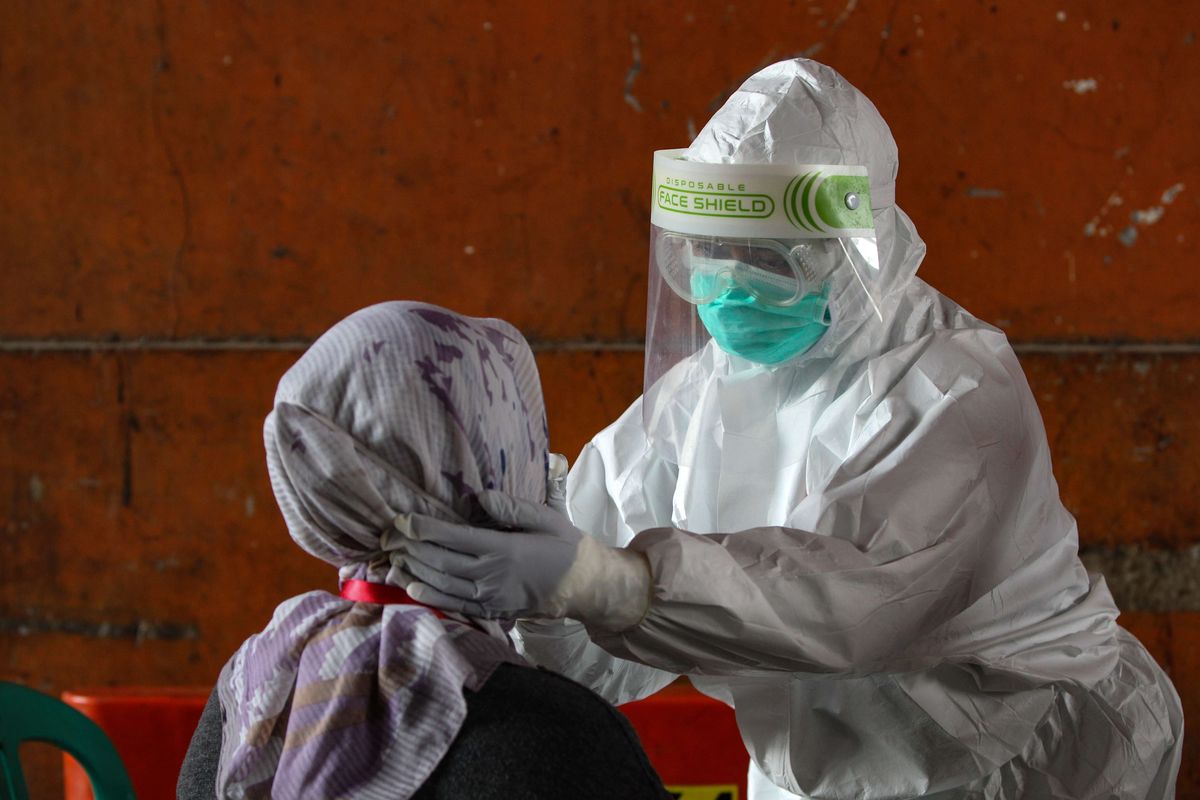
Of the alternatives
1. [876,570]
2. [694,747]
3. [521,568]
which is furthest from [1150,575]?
[521,568]

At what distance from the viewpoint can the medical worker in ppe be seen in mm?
1225

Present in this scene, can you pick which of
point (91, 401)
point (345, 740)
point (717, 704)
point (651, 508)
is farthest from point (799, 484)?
point (91, 401)

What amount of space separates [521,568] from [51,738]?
0.87m

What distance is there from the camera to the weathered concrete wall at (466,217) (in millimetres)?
2477

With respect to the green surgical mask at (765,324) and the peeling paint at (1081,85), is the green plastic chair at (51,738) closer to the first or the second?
the green surgical mask at (765,324)

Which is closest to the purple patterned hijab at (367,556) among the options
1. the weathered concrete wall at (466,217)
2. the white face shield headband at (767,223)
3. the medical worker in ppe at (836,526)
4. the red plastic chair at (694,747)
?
the medical worker in ppe at (836,526)

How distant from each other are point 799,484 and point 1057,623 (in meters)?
0.37

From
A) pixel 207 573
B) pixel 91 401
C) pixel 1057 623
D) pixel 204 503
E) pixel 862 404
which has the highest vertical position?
pixel 862 404

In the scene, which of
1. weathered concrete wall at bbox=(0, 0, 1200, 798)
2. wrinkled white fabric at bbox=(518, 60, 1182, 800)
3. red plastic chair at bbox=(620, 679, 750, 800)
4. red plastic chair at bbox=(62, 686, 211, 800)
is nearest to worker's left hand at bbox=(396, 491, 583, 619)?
wrinkled white fabric at bbox=(518, 60, 1182, 800)

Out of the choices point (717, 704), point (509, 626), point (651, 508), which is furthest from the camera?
point (717, 704)

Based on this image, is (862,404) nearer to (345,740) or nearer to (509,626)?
(509,626)

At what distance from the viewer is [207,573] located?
2693 millimetres

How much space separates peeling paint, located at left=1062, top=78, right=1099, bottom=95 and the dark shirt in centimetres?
204

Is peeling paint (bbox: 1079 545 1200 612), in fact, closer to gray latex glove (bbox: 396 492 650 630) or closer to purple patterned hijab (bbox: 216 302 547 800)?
gray latex glove (bbox: 396 492 650 630)
